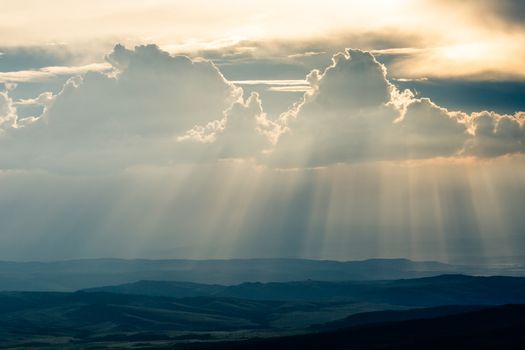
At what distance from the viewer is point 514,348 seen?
167m

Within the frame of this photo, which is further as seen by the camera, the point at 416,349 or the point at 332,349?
the point at 332,349

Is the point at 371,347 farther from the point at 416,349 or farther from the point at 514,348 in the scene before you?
the point at 514,348

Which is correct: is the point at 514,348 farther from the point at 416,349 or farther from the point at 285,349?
the point at 285,349

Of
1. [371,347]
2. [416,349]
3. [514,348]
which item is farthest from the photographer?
[371,347]

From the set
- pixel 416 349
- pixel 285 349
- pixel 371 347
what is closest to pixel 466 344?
pixel 416 349

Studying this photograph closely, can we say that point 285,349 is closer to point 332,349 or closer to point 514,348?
point 332,349

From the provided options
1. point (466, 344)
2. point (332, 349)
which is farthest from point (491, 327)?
point (332, 349)

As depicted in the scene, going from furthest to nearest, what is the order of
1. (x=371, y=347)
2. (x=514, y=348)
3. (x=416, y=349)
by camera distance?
(x=371, y=347) < (x=416, y=349) < (x=514, y=348)

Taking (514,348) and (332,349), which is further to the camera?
(332,349)

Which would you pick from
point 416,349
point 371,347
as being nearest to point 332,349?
point 371,347

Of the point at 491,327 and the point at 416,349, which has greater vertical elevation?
the point at 491,327

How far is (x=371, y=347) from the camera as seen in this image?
191 metres

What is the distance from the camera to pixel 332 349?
19612 centimetres

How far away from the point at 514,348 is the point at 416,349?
20160 millimetres
